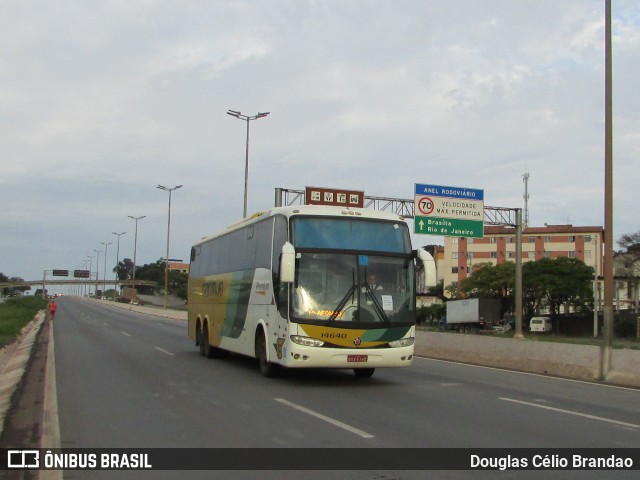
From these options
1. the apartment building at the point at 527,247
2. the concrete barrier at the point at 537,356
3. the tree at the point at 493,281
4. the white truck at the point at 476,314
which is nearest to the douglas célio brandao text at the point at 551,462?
the concrete barrier at the point at 537,356

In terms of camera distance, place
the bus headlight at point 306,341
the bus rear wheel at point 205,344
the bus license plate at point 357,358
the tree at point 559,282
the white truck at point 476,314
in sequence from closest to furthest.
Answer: the bus headlight at point 306,341 < the bus license plate at point 357,358 < the bus rear wheel at point 205,344 < the white truck at point 476,314 < the tree at point 559,282

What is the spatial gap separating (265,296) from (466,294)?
73163mm

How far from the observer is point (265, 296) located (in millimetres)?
14742

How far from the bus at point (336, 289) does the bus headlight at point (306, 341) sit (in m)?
0.02

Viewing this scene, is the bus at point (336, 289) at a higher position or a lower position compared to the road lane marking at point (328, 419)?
higher

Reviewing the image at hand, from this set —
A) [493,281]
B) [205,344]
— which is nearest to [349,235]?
[205,344]

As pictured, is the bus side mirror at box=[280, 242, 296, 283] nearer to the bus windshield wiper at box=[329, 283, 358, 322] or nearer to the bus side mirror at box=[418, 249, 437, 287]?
the bus windshield wiper at box=[329, 283, 358, 322]

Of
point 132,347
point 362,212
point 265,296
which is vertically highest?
point 362,212

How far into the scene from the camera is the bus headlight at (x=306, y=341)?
12918 mm

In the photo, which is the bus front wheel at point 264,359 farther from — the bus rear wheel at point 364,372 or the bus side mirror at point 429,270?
the bus side mirror at point 429,270

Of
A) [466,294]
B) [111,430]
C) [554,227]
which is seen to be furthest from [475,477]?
[554,227]

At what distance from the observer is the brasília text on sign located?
94.9ft

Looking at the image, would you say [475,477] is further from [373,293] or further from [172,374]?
[172,374]

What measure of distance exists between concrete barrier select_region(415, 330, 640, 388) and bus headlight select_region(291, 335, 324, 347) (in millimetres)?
7269
